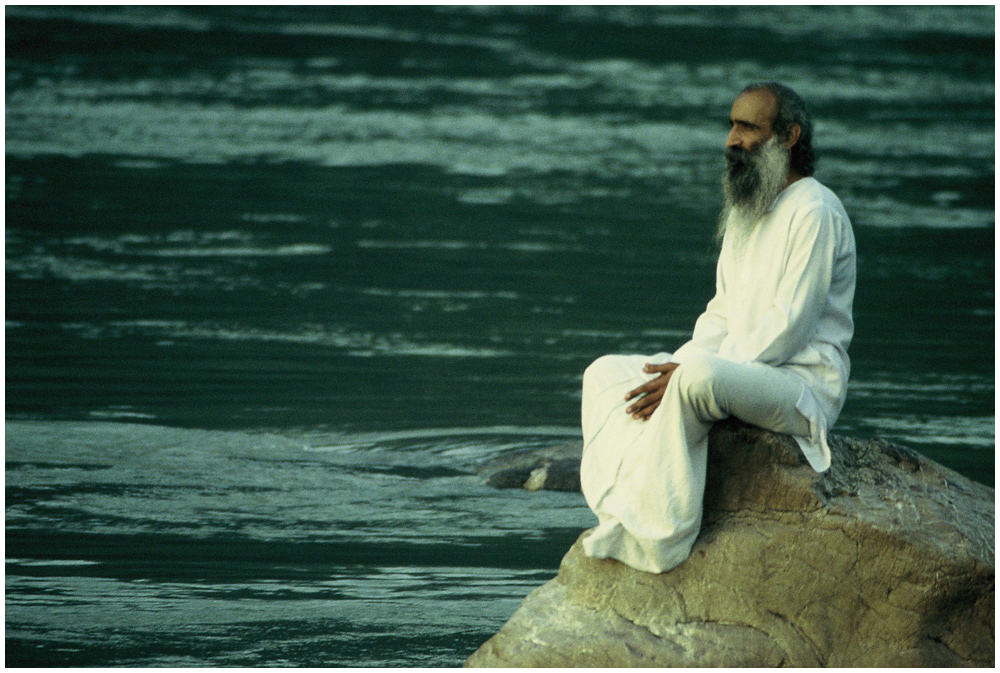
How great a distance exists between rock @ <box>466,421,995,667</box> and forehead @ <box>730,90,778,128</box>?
109 centimetres

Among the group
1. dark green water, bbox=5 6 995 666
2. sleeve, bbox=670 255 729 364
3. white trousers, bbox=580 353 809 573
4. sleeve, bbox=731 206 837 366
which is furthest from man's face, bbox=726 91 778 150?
dark green water, bbox=5 6 995 666

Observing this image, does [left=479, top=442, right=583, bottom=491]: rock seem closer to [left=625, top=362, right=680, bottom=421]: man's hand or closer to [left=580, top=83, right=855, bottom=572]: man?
[left=580, top=83, right=855, bottom=572]: man

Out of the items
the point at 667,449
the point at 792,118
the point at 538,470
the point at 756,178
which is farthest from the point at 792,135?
the point at 538,470

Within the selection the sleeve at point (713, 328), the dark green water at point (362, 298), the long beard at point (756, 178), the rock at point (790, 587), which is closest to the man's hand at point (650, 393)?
the rock at point (790, 587)

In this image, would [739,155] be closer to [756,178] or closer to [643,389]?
[756,178]

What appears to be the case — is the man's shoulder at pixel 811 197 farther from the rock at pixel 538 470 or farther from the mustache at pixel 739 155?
the rock at pixel 538 470

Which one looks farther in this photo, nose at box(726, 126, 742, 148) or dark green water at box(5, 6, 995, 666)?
dark green water at box(5, 6, 995, 666)

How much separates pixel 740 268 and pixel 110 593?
3.01 meters

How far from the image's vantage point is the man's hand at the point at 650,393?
17.1 ft

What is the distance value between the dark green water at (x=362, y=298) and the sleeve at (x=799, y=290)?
5.68 ft

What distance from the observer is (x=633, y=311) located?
11781 millimetres

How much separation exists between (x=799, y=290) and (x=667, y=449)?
0.73m

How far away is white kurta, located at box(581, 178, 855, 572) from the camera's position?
16.9ft

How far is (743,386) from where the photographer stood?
5.11m
